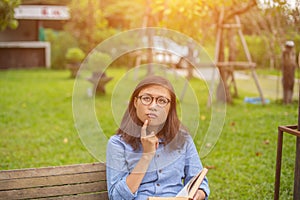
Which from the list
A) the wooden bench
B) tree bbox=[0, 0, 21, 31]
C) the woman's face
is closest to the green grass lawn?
the wooden bench

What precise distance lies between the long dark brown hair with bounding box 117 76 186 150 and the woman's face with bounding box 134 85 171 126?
3 cm

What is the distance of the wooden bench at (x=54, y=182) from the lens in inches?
86.1

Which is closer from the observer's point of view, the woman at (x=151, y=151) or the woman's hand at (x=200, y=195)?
the woman at (x=151, y=151)

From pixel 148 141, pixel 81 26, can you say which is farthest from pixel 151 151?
pixel 81 26

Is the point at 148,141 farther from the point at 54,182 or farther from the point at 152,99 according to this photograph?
the point at 54,182

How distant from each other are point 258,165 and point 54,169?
2734mm

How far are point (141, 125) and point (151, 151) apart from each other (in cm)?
21

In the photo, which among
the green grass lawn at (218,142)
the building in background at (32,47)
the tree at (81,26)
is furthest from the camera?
the tree at (81,26)

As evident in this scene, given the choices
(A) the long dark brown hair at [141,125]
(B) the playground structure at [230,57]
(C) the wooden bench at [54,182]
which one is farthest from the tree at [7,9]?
(B) the playground structure at [230,57]

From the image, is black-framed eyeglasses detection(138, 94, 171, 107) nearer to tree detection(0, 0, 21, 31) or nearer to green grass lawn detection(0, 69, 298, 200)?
green grass lawn detection(0, 69, 298, 200)

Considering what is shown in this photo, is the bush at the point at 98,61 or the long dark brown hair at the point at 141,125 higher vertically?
the long dark brown hair at the point at 141,125

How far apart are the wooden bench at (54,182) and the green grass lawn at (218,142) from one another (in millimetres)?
520

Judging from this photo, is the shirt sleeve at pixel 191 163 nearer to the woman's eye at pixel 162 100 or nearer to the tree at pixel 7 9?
the woman's eye at pixel 162 100

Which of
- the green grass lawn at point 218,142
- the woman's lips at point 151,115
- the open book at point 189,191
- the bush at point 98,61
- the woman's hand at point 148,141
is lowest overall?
the green grass lawn at point 218,142
